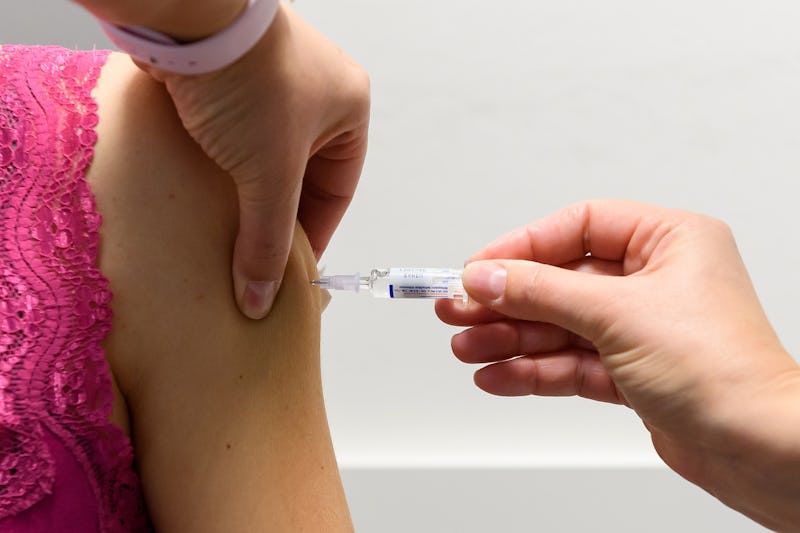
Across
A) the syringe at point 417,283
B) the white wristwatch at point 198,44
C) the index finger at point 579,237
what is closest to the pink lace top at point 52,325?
the white wristwatch at point 198,44

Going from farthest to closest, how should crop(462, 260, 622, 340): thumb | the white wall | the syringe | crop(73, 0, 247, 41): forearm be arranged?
1. the white wall
2. the syringe
3. crop(462, 260, 622, 340): thumb
4. crop(73, 0, 247, 41): forearm

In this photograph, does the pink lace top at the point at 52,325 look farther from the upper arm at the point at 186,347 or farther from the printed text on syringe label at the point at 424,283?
the printed text on syringe label at the point at 424,283

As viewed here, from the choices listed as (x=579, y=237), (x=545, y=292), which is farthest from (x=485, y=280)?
(x=579, y=237)

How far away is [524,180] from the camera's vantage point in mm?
1803

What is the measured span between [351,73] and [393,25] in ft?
3.51

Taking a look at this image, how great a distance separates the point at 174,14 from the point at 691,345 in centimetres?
55

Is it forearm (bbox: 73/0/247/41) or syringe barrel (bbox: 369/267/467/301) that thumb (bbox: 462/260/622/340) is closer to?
syringe barrel (bbox: 369/267/467/301)

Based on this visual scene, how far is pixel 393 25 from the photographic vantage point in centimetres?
170

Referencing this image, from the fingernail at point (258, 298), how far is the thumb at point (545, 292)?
0.75 feet

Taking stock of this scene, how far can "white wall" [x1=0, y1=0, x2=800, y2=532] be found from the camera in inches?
66.7

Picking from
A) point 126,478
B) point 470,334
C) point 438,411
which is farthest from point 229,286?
point 438,411

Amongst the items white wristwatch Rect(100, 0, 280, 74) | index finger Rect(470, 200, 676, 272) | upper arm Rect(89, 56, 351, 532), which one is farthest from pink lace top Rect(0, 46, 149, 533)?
index finger Rect(470, 200, 676, 272)

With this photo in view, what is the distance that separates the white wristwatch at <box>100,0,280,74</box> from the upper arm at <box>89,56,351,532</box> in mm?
120

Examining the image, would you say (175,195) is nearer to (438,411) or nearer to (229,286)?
(229,286)
